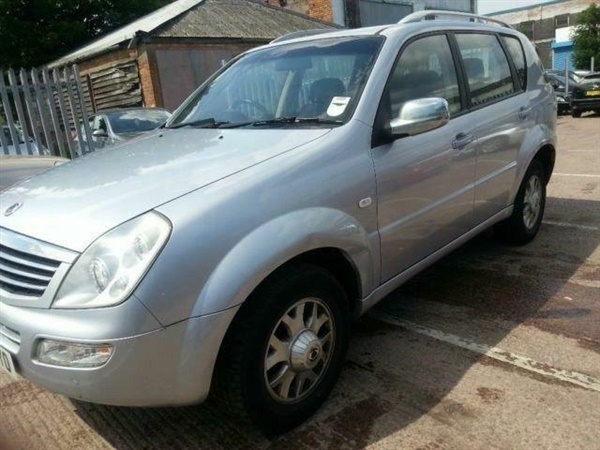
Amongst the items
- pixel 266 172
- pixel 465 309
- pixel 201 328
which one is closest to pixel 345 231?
pixel 266 172

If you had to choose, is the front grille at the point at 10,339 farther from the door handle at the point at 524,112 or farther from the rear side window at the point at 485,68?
the door handle at the point at 524,112

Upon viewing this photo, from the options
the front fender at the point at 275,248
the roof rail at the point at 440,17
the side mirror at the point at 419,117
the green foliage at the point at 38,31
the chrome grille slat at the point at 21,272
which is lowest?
the front fender at the point at 275,248

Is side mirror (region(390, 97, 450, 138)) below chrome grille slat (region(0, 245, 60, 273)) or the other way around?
the other way around

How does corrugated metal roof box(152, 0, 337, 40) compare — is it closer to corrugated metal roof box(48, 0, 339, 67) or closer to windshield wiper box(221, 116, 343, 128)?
corrugated metal roof box(48, 0, 339, 67)

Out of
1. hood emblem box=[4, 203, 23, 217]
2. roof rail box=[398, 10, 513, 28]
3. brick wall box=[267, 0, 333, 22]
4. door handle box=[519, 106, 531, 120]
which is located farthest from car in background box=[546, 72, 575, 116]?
hood emblem box=[4, 203, 23, 217]

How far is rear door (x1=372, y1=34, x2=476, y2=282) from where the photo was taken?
285 cm

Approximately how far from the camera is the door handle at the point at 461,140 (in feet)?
10.9

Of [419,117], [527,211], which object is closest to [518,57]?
[527,211]

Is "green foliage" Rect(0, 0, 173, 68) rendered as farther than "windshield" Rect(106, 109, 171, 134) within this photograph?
Yes

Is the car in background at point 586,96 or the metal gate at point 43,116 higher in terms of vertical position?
the metal gate at point 43,116

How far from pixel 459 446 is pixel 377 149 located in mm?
1437

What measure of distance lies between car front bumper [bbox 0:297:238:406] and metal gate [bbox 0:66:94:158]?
5966mm

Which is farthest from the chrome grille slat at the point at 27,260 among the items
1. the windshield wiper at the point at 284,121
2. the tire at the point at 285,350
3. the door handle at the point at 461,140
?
the door handle at the point at 461,140

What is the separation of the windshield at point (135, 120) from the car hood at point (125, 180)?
726cm
